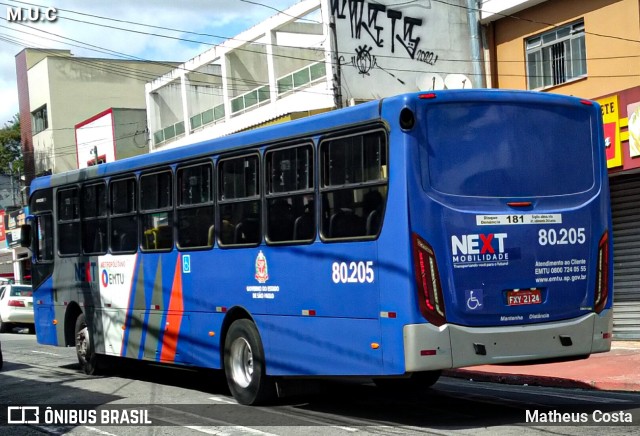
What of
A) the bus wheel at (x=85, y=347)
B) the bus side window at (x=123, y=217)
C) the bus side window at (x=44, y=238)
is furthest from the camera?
the bus side window at (x=44, y=238)

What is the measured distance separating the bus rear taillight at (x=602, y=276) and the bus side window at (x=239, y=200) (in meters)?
3.82

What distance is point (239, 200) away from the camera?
11.4m

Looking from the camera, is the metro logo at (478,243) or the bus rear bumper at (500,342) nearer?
the bus rear bumper at (500,342)

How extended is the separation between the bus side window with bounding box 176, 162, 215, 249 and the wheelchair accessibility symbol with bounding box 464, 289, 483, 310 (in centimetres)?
406

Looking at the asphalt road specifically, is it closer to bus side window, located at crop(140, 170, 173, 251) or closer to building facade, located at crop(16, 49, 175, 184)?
bus side window, located at crop(140, 170, 173, 251)

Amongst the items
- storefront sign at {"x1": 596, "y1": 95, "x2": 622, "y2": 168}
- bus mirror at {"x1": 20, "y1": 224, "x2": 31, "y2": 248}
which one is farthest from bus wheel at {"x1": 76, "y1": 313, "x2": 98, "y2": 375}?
storefront sign at {"x1": 596, "y1": 95, "x2": 622, "y2": 168}

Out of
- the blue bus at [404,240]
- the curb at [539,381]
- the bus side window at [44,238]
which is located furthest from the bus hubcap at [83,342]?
→ the curb at [539,381]

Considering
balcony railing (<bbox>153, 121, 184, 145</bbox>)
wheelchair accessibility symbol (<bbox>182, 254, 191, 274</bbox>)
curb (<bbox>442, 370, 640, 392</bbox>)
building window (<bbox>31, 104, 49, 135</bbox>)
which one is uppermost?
building window (<bbox>31, 104, 49, 135</bbox>)

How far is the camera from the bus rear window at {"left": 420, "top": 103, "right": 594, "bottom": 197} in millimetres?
9133

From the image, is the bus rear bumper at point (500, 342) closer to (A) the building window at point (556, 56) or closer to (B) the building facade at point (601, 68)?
(B) the building facade at point (601, 68)

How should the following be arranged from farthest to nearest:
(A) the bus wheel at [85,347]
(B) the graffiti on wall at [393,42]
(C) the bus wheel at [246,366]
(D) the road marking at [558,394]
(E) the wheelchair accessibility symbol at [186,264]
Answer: (B) the graffiti on wall at [393,42] < (A) the bus wheel at [85,347] < (E) the wheelchair accessibility symbol at [186,264] < (D) the road marking at [558,394] < (C) the bus wheel at [246,366]

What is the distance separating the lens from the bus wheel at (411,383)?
11224mm

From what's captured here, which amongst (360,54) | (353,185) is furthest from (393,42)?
(353,185)

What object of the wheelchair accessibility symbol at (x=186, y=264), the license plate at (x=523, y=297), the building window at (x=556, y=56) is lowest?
the license plate at (x=523, y=297)
